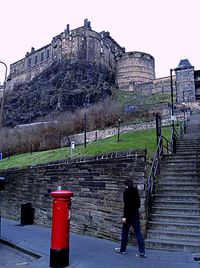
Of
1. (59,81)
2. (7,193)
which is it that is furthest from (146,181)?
(59,81)

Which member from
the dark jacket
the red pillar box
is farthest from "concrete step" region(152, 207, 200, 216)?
the red pillar box

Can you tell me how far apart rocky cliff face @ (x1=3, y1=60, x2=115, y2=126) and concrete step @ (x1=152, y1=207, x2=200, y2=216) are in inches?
2263

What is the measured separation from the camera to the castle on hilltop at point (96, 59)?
7625cm

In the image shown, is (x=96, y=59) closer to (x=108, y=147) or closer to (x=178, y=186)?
(x=108, y=147)

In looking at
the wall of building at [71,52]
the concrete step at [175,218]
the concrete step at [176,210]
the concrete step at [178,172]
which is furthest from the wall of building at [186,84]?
the concrete step at [175,218]

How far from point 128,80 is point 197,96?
24437 mm

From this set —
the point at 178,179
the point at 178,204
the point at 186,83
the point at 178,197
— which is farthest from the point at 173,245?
the point at 186,83

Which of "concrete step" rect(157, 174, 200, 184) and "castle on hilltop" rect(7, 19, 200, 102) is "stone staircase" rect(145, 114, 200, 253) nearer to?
"concrete step" rect(157, 174, 200, 184)

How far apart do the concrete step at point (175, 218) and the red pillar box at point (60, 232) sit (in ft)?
9.21

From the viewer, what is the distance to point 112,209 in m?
8.00

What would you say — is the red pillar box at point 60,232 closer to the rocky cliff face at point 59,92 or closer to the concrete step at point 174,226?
the concrete step at point 174,226

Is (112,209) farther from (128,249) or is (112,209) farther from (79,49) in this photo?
(79,49)

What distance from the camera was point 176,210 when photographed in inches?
316

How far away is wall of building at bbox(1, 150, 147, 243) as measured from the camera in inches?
303
